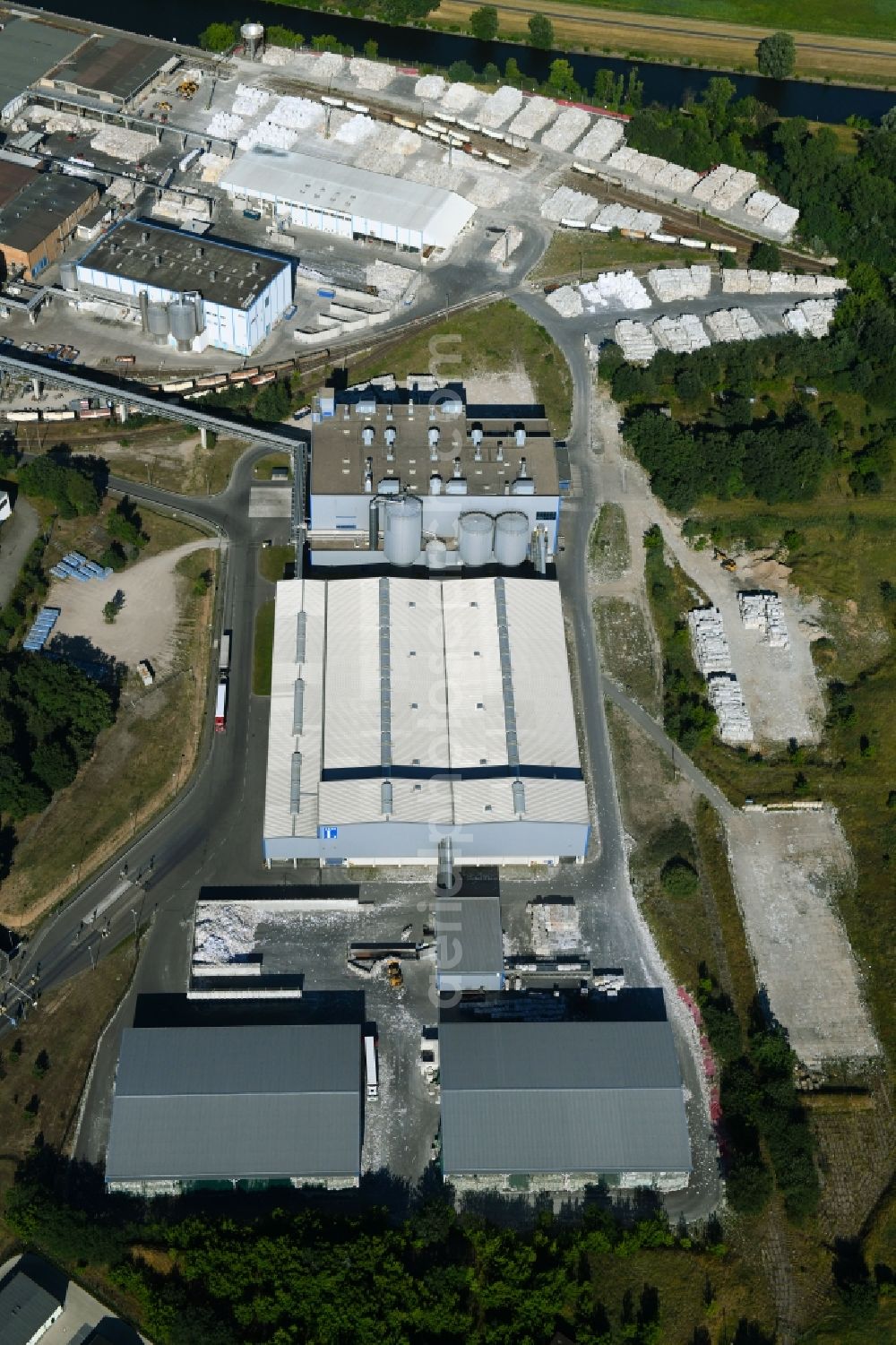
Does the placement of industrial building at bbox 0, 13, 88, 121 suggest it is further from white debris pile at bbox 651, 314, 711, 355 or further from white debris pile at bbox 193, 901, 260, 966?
white debris pile at bbox 193, 901, 260, 966

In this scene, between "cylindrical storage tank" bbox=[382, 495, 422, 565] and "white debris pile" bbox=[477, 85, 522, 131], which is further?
"white debris pile" bbox=[477, 85, 522, 131]

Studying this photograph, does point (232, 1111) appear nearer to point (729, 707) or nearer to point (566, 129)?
point (729, 707)

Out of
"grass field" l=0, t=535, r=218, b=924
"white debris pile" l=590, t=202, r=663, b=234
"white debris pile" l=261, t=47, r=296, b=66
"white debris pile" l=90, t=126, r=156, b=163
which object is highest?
"white debris pile" l=261, t=47, r=296, b=66

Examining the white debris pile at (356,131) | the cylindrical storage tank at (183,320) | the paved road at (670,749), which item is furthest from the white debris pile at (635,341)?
the white debris pile at (356,131)

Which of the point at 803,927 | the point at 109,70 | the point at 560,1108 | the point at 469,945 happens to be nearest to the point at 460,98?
the point at 109,70

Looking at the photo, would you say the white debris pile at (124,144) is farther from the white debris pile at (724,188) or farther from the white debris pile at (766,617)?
the white debris pile at (766,617)

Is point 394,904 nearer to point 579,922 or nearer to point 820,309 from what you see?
point 579,922

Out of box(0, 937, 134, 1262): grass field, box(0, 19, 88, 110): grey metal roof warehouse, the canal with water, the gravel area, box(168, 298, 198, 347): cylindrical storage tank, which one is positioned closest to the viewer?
box(0, 937, 134, 1262): grass field

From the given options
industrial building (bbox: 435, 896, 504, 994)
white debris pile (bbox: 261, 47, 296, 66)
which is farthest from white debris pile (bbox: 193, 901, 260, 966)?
white debris pile (bbox: 261, 47, 296, 66)
